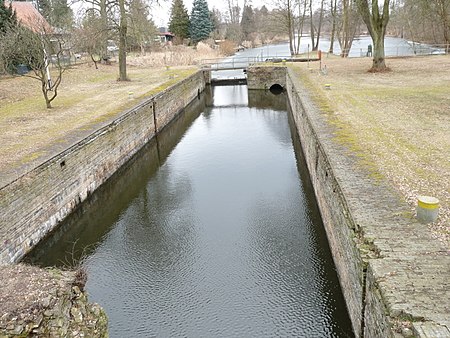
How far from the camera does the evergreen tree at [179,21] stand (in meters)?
51.1

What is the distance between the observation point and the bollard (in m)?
5.51

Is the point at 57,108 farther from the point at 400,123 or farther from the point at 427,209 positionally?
the point at 427,209

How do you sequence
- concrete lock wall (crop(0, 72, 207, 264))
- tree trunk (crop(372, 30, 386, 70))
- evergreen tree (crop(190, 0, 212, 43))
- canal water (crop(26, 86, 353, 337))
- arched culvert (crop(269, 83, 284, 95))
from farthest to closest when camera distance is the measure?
evergreen tree (crop(190, 0, 212, 43)) → arched culvert (crop(269, 83, 284, 95)) → tree trunk (crop(372, 30, 386, 70)) → concrete lock wall (crop(0, 72, 207, 264)) → canal water (crop(26, 86, 353, 337))

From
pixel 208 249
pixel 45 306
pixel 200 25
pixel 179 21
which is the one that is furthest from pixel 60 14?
pixel 45 306

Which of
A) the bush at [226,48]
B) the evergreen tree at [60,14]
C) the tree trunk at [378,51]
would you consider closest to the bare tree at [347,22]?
the tree trunk at [378,51]

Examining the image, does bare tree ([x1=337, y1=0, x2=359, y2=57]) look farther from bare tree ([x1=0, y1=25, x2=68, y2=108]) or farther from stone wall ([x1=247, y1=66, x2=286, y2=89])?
bare tree ([x1=0, y1=25, x2=68, y2=108])

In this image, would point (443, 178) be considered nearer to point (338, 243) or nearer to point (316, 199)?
point (338, 243)

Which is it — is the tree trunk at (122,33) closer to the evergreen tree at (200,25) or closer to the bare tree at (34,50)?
the bare tree at (34,50)

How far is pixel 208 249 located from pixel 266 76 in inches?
860

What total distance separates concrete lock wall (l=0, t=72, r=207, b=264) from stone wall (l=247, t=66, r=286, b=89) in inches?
540

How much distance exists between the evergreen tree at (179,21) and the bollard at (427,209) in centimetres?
4882

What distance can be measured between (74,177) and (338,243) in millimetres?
6711

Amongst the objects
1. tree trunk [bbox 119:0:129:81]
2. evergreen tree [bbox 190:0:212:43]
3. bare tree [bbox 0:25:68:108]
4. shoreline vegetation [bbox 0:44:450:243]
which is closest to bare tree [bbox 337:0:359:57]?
shoreline vegetation [bbox 0:44:450:243]

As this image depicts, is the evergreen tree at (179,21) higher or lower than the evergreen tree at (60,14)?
higher
